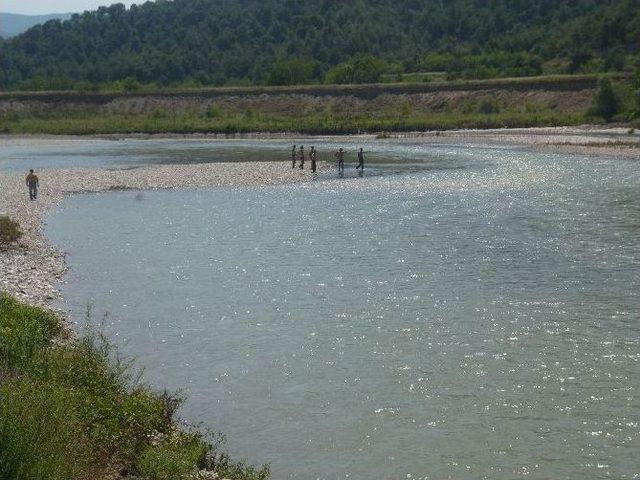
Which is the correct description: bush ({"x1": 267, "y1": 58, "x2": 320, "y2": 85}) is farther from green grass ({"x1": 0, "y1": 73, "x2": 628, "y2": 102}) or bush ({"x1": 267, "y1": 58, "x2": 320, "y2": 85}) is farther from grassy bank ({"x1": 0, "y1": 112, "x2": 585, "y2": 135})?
grassy bank ({"x1": 0, "y1": 112, "x2": 585, "y2": 135})

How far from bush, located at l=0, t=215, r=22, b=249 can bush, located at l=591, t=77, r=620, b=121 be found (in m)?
76.6

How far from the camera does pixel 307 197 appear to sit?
49875 millimetres

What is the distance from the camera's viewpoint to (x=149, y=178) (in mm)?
59781

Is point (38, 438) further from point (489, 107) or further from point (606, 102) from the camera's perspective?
point (489, 107)

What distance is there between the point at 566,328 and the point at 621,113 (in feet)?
268

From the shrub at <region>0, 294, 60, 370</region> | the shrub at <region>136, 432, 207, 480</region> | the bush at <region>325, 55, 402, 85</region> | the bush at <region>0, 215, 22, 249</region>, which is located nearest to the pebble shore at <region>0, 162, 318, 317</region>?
the bush at <region>0, 215, 22, 249</region>

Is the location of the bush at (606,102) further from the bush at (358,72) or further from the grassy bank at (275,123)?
the bush at (358,72)

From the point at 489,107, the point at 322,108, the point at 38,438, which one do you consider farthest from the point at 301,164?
the point at 322,108

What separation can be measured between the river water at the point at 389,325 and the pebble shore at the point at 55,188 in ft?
3.23

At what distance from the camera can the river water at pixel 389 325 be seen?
14.9 m

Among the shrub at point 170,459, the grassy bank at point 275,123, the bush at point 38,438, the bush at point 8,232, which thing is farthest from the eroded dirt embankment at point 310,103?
the bush at point 38,438

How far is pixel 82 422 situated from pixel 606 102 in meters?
94.3

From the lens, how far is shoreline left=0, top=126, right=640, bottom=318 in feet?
88.5

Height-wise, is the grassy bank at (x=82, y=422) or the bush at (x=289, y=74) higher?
the bush at (x=289, y=74)
